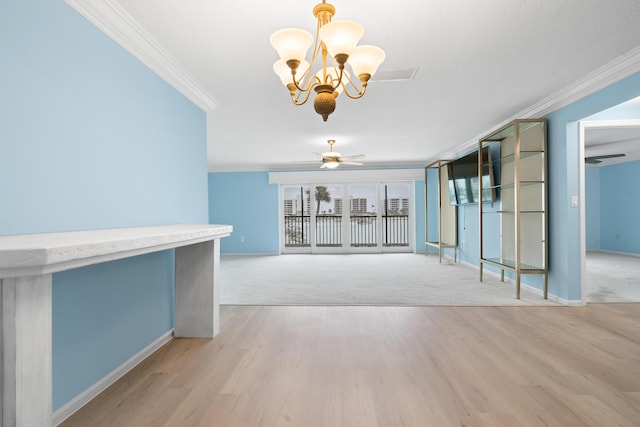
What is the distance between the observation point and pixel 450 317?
10.2ft

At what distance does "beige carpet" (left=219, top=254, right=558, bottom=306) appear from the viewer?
3.75 meters

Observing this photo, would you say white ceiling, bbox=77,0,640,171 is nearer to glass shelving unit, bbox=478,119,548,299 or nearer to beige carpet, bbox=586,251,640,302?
glass shelving unit, bbox=478,119,548,299

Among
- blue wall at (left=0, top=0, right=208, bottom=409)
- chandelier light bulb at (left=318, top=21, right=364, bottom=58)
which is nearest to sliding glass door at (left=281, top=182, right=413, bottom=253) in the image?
blue wall at (left=0, top=0, right=208, bottom=409)

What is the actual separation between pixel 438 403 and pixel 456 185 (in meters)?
4.90

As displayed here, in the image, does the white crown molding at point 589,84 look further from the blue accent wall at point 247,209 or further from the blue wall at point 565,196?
the blue accent wall at point 247,209

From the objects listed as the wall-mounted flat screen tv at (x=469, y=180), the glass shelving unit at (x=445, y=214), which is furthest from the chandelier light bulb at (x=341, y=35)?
the glass shelving unit at (x=445, y=214)

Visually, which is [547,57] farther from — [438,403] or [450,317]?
[438,403]

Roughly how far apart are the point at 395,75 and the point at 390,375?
2300 millimetres

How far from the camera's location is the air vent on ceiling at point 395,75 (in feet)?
9.06

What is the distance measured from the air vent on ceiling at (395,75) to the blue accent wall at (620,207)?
750cm

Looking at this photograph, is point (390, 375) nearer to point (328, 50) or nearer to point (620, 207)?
point (328, 50)

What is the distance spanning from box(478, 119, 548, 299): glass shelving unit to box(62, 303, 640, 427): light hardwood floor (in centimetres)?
87

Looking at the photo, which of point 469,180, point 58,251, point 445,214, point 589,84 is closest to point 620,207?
point 445,214

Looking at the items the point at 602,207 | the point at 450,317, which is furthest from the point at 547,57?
the point at 602,207
